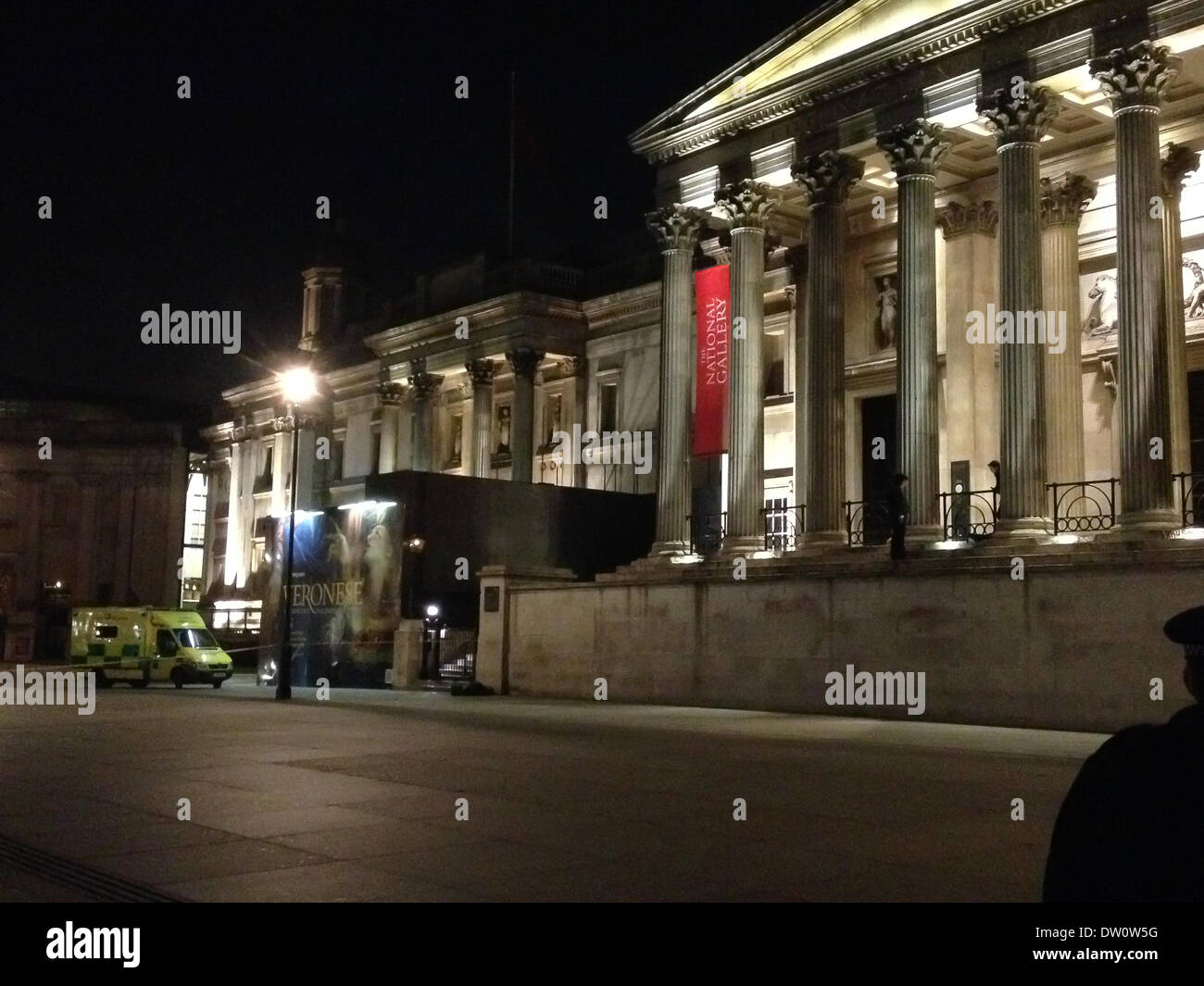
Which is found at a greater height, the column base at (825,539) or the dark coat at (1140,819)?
the column base at (825,539)

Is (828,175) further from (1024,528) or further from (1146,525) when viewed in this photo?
(1146,525)

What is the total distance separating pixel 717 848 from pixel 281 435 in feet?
184

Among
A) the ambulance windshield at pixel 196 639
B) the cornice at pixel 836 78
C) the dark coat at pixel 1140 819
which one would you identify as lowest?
the ambulance windshield at pixel 196 639

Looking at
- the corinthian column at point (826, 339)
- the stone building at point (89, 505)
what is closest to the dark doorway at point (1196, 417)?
the corinthian column at point (826, 339)

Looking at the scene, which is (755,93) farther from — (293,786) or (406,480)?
(293,786)

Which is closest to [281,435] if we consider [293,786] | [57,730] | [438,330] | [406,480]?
[438,330]

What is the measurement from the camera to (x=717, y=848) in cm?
902

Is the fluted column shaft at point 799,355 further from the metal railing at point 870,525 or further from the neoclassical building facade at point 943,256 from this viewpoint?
the metal railing at point 870,525

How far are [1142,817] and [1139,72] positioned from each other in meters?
22.6

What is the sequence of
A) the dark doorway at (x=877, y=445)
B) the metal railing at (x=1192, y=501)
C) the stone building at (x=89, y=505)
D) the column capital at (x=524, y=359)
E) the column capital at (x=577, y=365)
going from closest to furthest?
the metal railing at (x=1192, y=501), the dark doorway at (x=877, y=445), the column capital at (x=524, y=359), the column capital at (x=577, y=365), the stone building at (x=89, y=505)

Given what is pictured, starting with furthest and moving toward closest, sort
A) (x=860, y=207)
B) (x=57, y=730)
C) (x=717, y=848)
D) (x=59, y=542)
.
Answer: (x=59, y=542) < (x=860, y=207) < (x=57, y=730) < (x=717, y=848)

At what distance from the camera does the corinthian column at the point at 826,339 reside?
27016 millimetres

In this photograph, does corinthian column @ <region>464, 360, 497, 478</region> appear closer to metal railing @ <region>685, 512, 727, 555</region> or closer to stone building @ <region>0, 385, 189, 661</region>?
metal railing @ <region>685, 512, 727, 555</region>

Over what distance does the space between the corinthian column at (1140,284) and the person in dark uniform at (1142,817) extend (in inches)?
780
